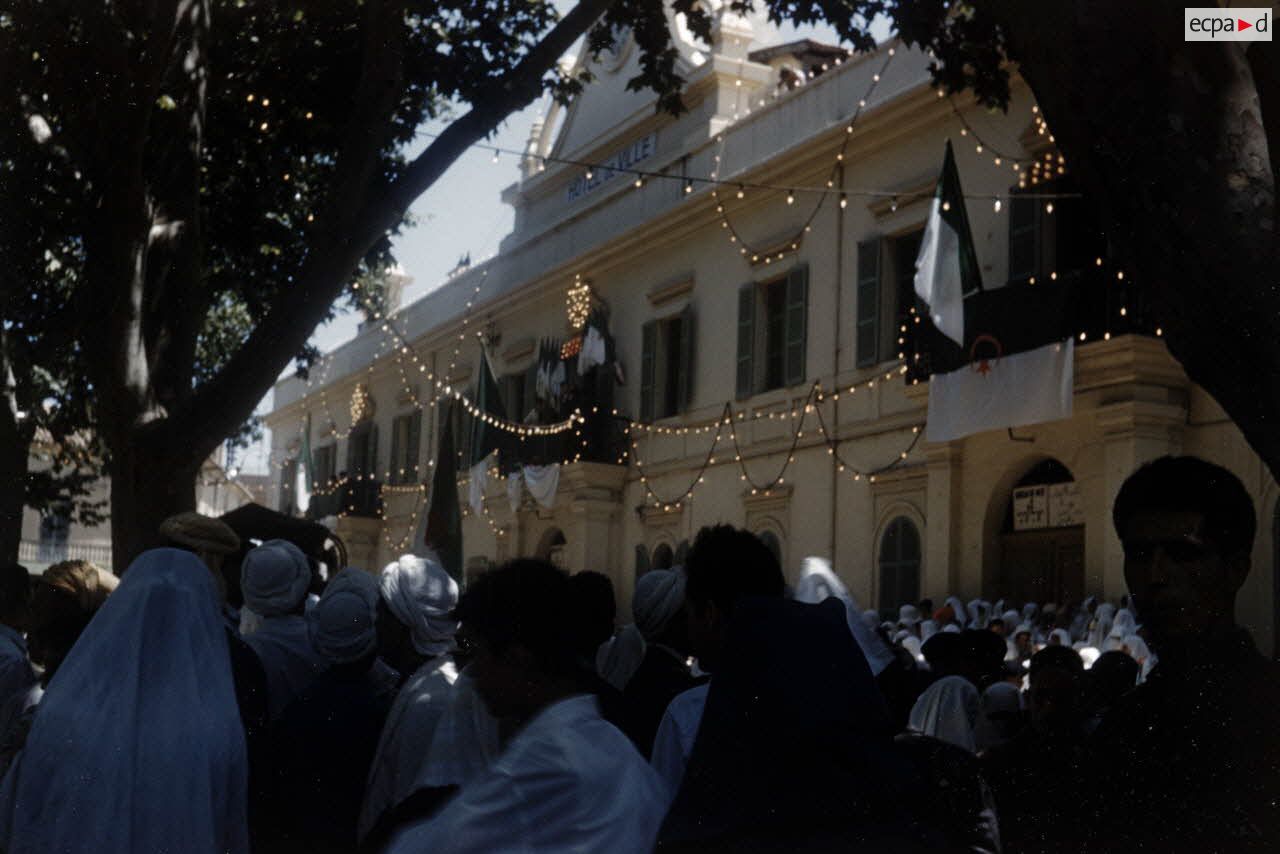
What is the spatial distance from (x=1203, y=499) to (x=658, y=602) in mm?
2524

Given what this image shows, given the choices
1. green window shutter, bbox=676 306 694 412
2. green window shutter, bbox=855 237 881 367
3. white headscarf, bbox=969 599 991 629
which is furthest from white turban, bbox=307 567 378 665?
green window shutter, bbox=676 306 694 412

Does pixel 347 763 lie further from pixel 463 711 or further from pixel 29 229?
pixel 29 229

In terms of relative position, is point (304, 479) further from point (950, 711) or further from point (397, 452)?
point (950, 711)

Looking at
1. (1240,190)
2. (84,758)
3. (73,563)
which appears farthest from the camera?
(73,563)

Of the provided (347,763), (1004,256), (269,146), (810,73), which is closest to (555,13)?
(269,146)

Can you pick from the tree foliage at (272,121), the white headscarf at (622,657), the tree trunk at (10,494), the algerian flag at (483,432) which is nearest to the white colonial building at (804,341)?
the algerian flag at (483,432)

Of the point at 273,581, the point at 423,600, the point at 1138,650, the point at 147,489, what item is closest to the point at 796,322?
the point at 1138,650

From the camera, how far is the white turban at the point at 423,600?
15.7 feet

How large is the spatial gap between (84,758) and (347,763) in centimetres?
80

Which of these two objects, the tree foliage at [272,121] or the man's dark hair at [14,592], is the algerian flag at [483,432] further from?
the man's dark hair at [14,592]

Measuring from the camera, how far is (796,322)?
20.6m

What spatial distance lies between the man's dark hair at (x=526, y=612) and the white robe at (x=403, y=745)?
991 mm

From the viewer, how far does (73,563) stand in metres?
5.36

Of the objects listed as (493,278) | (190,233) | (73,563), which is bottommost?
(73,563)
